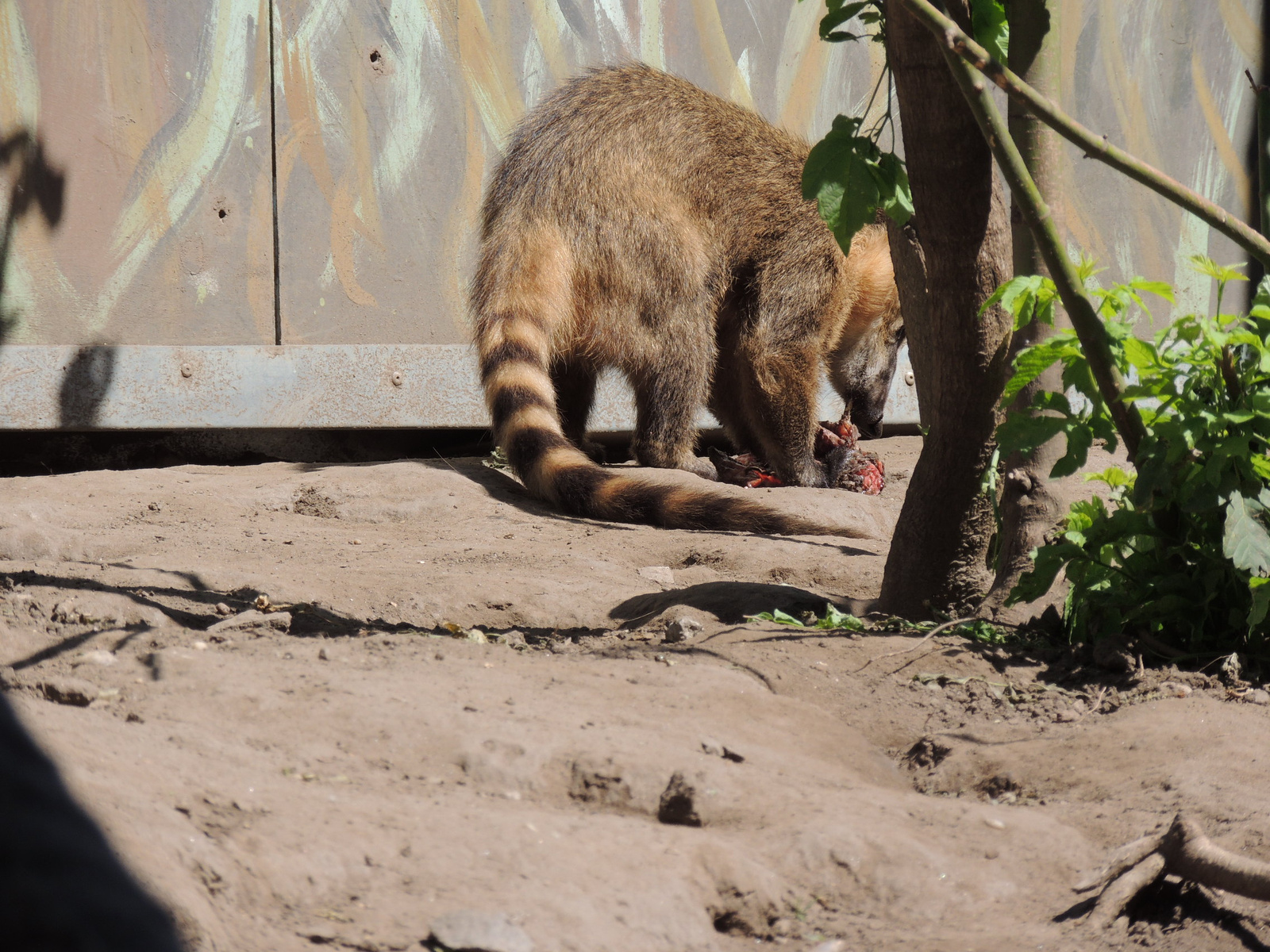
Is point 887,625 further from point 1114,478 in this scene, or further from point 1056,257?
point 1056,257

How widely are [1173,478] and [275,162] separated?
14.9 ft

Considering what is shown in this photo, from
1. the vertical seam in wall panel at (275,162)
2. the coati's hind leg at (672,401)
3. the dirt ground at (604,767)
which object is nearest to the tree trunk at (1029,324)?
the dirt ground at (604,767)

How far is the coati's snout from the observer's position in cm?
605

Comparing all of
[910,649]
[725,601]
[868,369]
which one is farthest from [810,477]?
[910,649]

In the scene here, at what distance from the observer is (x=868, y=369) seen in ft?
20.0

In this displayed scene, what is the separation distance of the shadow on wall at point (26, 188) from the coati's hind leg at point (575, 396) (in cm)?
244

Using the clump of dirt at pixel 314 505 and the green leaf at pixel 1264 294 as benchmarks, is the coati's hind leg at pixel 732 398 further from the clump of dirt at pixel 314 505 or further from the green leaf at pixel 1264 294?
the green leaf at pixel 1264 294

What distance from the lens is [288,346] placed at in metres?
5.36

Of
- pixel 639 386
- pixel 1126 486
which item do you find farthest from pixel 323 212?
pixel 1126 486

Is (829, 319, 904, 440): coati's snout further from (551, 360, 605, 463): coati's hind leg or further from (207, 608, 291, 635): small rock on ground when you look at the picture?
(207, 608, 291, 635): small rock on ground

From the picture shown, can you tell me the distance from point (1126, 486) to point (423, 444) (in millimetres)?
4222

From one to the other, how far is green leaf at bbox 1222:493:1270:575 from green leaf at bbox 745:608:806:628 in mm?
893

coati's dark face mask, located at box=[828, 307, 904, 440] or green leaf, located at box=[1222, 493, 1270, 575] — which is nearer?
green leaf, located at box=[1222, 493, 1270, 575]

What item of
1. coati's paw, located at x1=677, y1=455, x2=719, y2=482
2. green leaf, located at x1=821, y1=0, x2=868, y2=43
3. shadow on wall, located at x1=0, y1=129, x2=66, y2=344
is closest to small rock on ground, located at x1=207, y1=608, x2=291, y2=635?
green leaf, located at x1=821, y1=0, x2=868, y2=43
